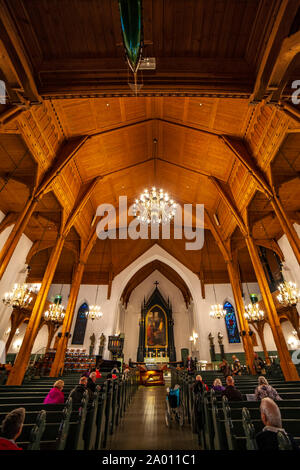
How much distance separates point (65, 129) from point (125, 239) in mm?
11391

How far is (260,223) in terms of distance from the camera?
42.5ft

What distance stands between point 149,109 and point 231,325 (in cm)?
1698

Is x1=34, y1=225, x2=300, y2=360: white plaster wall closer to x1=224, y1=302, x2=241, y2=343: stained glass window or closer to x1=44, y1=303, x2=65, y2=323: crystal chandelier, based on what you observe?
x1=224, y1=302, x2=241, y2=343: stained glass window

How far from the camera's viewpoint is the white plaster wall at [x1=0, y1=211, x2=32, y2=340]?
11.5 metres

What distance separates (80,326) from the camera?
1842 centimetres

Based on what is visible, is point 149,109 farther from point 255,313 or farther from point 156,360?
point 156,360

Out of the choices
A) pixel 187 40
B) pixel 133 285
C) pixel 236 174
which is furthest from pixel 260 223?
pixel 133 285

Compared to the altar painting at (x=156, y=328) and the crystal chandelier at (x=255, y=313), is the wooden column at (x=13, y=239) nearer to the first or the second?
the crystal chandelier at (x=255, y=313)

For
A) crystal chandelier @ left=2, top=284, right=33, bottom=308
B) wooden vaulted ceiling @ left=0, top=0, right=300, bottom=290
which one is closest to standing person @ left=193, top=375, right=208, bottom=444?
wooden vaulted ceiling @ left=0, top=0, right=300, bottom=290

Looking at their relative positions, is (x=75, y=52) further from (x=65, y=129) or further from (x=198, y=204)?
(x=198, y=204)

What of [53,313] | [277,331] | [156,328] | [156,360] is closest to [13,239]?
[53,313]

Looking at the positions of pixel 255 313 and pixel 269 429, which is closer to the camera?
pixel 269 429

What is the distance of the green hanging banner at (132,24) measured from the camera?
289 cm

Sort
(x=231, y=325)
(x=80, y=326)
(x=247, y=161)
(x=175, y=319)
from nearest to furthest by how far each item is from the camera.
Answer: (x=247, y=161) → (x=231, y=325) → (x=80, y=326) → (x=175, y=319)
